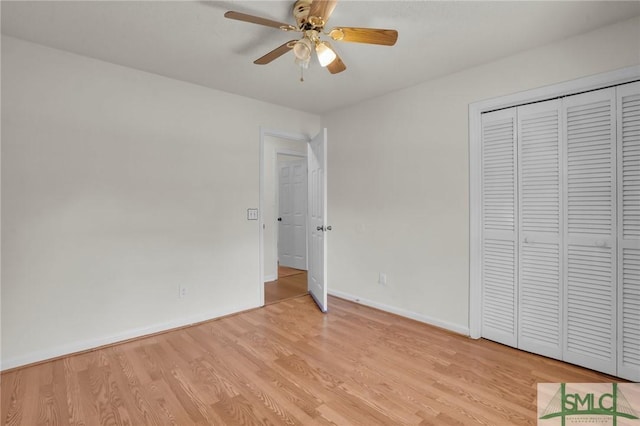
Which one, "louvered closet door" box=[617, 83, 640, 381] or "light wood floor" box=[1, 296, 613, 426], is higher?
"louvered closet door" box=[617, 83, 640, 381]

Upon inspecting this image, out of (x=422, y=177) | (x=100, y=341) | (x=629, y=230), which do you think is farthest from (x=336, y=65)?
(x=100, y=341)

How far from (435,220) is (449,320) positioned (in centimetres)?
101

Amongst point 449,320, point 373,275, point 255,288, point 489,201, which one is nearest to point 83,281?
point 255,288

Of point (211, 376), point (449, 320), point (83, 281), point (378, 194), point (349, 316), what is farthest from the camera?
point (378, 194)

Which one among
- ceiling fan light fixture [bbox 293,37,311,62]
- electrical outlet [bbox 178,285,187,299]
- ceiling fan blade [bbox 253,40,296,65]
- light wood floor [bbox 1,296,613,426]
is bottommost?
light wood floor [bbox 1,296,613,426]

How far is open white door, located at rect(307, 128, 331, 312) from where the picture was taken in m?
3.56

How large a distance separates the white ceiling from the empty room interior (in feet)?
0.06

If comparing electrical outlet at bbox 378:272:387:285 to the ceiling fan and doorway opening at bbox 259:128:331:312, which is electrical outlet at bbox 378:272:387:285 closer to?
doorway opening at bbox 259:128:331:312

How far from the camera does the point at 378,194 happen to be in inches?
145

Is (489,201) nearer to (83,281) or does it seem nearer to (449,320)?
(449,320)

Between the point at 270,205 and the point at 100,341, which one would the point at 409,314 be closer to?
the point at 270,205

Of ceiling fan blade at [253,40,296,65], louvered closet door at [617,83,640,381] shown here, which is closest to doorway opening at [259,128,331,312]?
ceiling fan blade at [253,40,296,65]

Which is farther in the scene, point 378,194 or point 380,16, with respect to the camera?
point 378,194

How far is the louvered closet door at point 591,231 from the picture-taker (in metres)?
2.22
